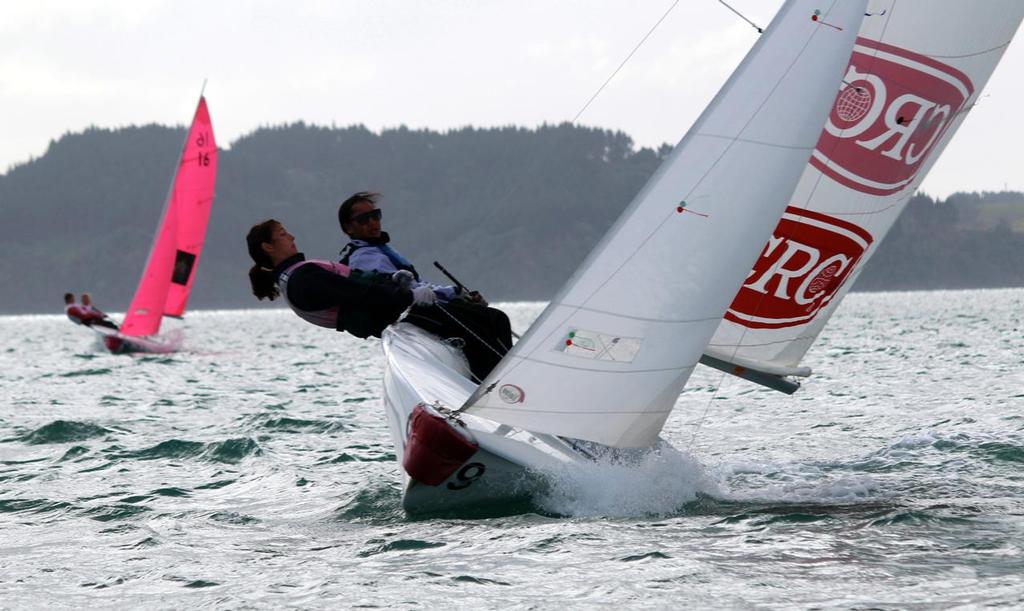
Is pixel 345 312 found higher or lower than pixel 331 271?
lower

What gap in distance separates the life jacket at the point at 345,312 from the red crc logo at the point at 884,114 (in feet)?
7.38

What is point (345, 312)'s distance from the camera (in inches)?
232

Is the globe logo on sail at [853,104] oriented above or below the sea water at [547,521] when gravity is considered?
above

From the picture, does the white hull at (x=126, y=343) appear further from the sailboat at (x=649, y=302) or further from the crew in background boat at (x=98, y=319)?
the sailboat at (x=649, y=302)

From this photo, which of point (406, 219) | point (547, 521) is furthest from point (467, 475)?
point (406, 219)

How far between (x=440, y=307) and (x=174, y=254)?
16.8 metres

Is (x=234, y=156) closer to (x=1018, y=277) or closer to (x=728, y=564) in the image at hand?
(x=1018, y=277)

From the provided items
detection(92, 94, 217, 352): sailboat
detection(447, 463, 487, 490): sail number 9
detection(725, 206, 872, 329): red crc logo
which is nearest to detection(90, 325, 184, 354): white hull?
detection(92, 94, 217, 352): sailboat

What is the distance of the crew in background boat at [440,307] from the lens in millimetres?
6102

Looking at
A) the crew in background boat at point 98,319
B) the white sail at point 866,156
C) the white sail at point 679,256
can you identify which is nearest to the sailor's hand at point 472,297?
the white sail at point 866,156

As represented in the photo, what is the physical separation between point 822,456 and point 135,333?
17.1m

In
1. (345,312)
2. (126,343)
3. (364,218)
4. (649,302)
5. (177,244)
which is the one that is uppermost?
(177,244)

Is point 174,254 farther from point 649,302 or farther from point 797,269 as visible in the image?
point 649,302

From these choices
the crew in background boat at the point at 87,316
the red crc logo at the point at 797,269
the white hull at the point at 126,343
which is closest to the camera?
the red crc logo at the point at 797,269
